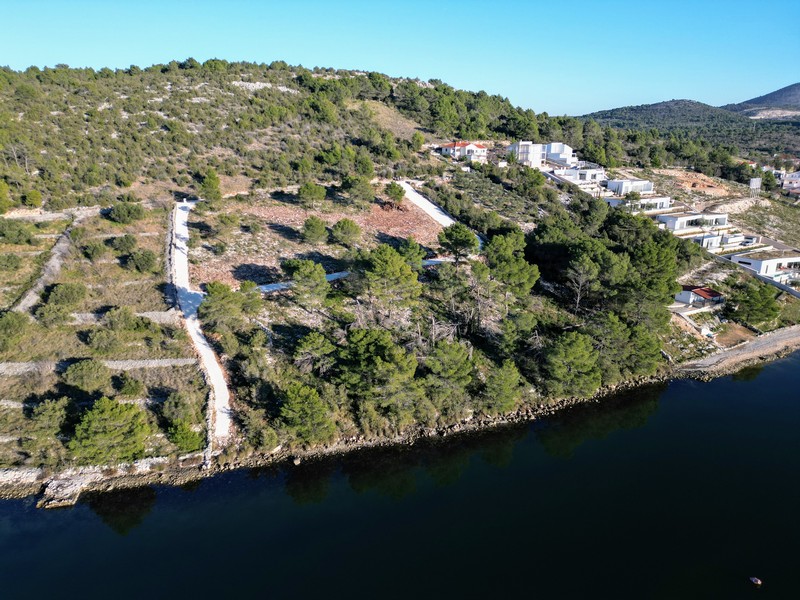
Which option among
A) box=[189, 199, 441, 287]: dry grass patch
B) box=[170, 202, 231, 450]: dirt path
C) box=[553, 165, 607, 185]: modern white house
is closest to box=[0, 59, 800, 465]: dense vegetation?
box=[189, 199, 441, 287]: dry grass patch

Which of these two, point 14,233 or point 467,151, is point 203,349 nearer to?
point 14,233

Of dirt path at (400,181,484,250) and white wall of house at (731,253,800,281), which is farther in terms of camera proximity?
dirt path at (400,181,484,250)

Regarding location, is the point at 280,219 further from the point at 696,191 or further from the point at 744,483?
the point at 696,191

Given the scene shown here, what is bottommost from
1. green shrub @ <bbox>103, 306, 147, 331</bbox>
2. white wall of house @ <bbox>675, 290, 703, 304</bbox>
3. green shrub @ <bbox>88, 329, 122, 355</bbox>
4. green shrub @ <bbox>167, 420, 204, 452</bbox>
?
green shrub @ <bbox>167, 420, 204, 452</bbox>

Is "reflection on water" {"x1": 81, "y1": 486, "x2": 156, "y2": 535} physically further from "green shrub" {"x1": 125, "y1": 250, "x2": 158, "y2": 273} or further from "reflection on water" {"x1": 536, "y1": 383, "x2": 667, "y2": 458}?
"reflection on water" {"x1": 536, "y1": 383, "x2": 667, "y2": 458}

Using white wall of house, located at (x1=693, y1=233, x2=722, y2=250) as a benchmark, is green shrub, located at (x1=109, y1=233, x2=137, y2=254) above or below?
above

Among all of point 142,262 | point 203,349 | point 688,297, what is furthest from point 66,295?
point 688,297

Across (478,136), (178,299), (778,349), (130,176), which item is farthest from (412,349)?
(478,136)
